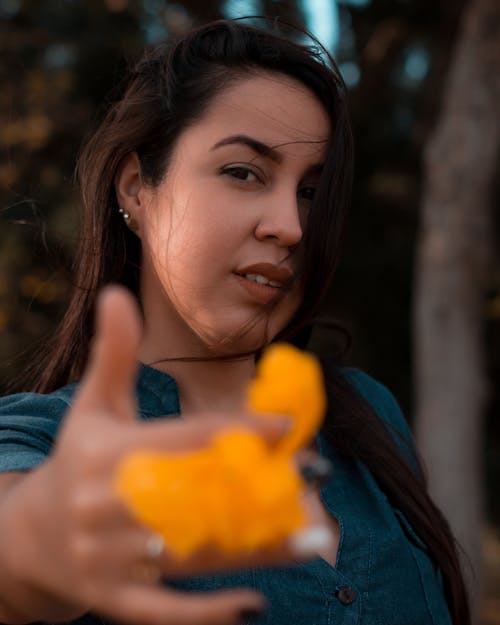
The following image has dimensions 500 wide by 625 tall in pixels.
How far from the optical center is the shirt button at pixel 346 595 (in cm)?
161

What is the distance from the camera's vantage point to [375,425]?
2.00 m

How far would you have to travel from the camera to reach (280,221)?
1.65m

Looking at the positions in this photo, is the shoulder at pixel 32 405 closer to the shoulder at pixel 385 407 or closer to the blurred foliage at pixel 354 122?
the shoulder at pixel 385 407

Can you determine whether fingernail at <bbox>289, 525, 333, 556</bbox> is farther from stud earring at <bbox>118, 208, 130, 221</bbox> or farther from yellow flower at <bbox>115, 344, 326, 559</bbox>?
stud earring at <bbox>118, 208, 130, 221</bbox>

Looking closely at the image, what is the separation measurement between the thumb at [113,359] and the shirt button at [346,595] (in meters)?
0.87

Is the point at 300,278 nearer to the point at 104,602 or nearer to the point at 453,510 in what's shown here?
the point at 104,602

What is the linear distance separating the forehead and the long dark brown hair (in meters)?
0.03

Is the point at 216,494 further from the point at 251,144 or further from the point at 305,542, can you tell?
the point at 251,144

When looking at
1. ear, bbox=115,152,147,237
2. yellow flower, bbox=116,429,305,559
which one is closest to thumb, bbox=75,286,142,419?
yellow flower, bbox=116,429,305,559

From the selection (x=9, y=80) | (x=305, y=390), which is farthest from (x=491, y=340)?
(x=305, y=390)

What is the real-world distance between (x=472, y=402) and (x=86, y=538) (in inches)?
156

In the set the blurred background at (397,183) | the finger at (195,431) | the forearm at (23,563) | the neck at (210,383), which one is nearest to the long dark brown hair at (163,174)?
the neck at (210,383)

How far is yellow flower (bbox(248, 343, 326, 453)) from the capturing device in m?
0.87

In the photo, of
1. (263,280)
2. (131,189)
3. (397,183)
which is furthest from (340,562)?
(397,183)
